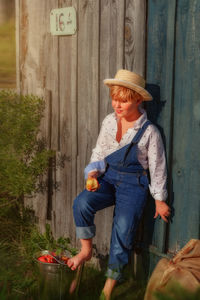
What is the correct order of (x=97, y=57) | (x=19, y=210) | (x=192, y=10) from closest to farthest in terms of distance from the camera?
(x=192, y=10) < (x=97, y=57) < (x=19, y=210)

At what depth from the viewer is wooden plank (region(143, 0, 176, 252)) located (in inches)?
132

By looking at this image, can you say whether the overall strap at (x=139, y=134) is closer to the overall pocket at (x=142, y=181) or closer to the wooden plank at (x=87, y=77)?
the overall pocket at (x=142, y=181)

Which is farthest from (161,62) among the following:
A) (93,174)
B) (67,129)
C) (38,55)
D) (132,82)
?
(38,55)

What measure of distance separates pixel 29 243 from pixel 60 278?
1.07 m

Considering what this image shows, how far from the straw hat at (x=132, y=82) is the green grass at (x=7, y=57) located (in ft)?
14.6

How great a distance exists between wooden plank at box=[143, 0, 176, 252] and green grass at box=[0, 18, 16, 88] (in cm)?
442

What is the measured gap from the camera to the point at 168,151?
136 inches

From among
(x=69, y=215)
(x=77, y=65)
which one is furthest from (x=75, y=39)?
(x=69, y=215)

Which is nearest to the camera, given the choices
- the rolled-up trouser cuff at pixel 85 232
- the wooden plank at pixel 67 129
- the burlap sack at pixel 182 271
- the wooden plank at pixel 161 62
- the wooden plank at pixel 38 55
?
the burlap sack at pixel 182 271

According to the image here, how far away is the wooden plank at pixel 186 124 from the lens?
3.21 m

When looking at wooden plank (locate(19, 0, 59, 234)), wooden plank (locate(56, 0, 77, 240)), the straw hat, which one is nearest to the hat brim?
the straw hat

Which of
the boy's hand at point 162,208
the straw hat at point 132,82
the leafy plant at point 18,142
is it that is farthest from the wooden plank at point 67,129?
the boy's hand at point 162,208

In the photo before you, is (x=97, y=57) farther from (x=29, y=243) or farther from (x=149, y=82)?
(x=29, y=243)

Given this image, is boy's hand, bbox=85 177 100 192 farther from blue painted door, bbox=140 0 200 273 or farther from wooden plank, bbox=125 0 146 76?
wooden plank, bbox=125 0 146 76
